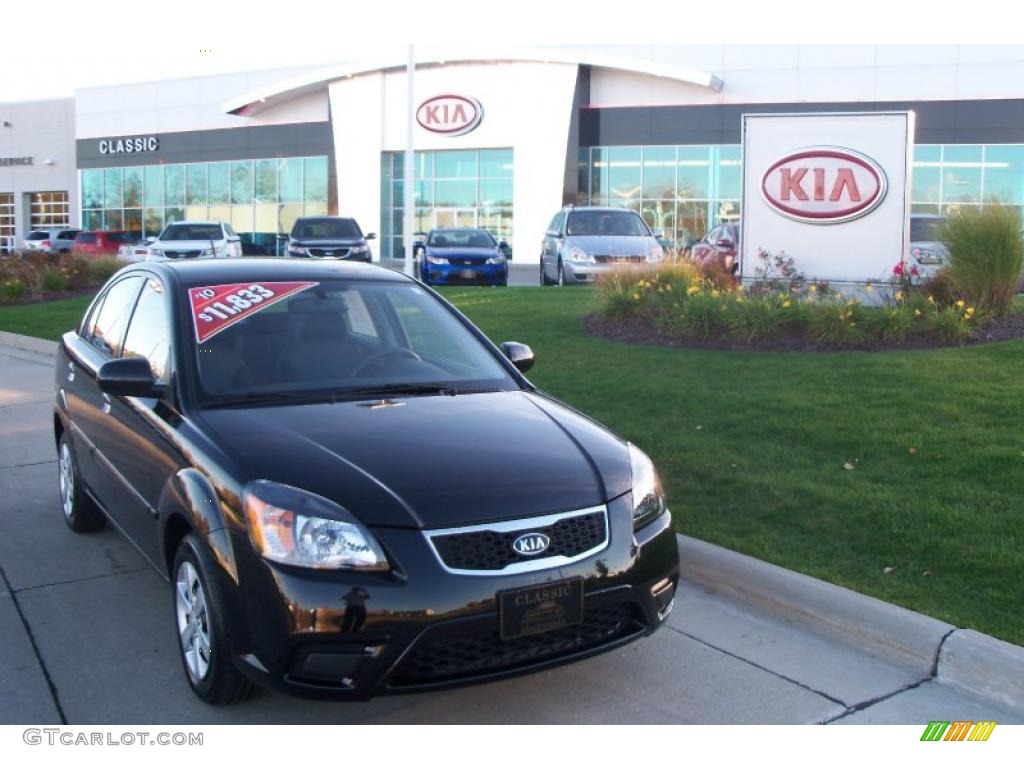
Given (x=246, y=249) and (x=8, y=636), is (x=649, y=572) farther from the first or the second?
(x=246, y=249)

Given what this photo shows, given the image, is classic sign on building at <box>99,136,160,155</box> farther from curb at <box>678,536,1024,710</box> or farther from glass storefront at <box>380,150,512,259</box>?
curb at <box>678,536,1024,710</box>

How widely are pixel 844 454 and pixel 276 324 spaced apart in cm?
377

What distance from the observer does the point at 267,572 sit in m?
3.73

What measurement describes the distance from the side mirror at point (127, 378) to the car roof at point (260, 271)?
63 centimetres

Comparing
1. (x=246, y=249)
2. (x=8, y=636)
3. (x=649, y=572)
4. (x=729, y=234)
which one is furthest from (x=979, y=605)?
(x=246, y=249)

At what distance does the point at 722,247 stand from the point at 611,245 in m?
2.05

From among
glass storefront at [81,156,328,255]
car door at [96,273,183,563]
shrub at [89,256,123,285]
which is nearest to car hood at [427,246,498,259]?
shrub at [89,256,123,285]

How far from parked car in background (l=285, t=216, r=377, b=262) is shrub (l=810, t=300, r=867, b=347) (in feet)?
48.0

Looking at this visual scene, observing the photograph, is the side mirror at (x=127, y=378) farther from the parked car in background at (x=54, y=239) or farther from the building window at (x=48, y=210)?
the building window at (x=48, y=210)

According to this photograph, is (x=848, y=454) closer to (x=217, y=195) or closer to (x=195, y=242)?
(x=195, y=242)

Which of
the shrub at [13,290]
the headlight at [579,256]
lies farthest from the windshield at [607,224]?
the shrub at [13,290]

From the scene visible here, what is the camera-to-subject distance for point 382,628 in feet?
11.9

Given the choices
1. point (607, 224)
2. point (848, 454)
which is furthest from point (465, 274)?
point (848, 454)

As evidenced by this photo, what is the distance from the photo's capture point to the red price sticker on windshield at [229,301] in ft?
16.5
